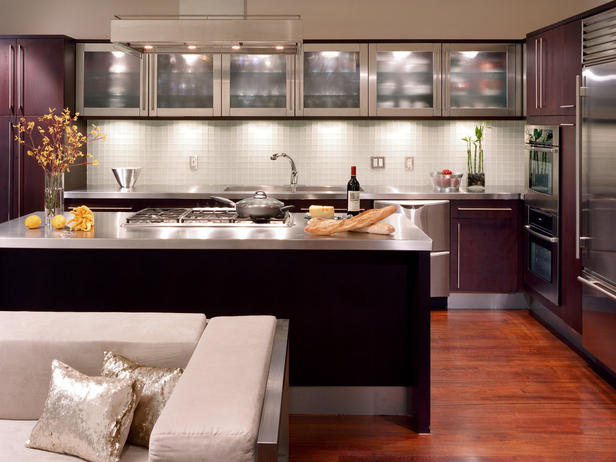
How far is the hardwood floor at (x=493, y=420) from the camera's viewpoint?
3383 mm

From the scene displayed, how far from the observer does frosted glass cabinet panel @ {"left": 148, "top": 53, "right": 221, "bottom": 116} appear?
20.8 feet

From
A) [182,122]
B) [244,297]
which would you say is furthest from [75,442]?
[182,122]

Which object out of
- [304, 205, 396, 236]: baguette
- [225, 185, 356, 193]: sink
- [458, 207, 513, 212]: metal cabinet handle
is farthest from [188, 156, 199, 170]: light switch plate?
[304, 205, 396, 236]: baguette

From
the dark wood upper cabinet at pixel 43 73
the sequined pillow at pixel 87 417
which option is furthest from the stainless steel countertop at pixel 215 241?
the dark wood upper cabinet at pixel 43 73

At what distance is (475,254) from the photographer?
614 centimetres

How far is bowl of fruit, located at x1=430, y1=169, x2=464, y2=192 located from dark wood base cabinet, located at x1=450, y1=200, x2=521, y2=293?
0.83 ft

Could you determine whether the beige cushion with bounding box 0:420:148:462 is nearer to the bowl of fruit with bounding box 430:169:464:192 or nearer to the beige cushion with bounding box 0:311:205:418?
the beige cushion with bounding box 0:311:205:418

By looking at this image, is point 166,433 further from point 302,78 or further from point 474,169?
point 474,169

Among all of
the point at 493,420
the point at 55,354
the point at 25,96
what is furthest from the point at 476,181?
the point at 55,354

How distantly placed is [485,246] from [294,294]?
2801 millimetres

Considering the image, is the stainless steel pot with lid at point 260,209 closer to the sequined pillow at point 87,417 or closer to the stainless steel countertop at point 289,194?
the sequined pillow at point 87,417

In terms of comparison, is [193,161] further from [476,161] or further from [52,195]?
[52,195]

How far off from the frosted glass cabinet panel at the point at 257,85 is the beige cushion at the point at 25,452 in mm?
4324

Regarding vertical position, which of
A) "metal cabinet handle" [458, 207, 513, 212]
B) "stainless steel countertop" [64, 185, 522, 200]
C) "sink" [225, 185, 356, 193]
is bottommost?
"metal cabinet handle" [458, 207, 513, 212]
